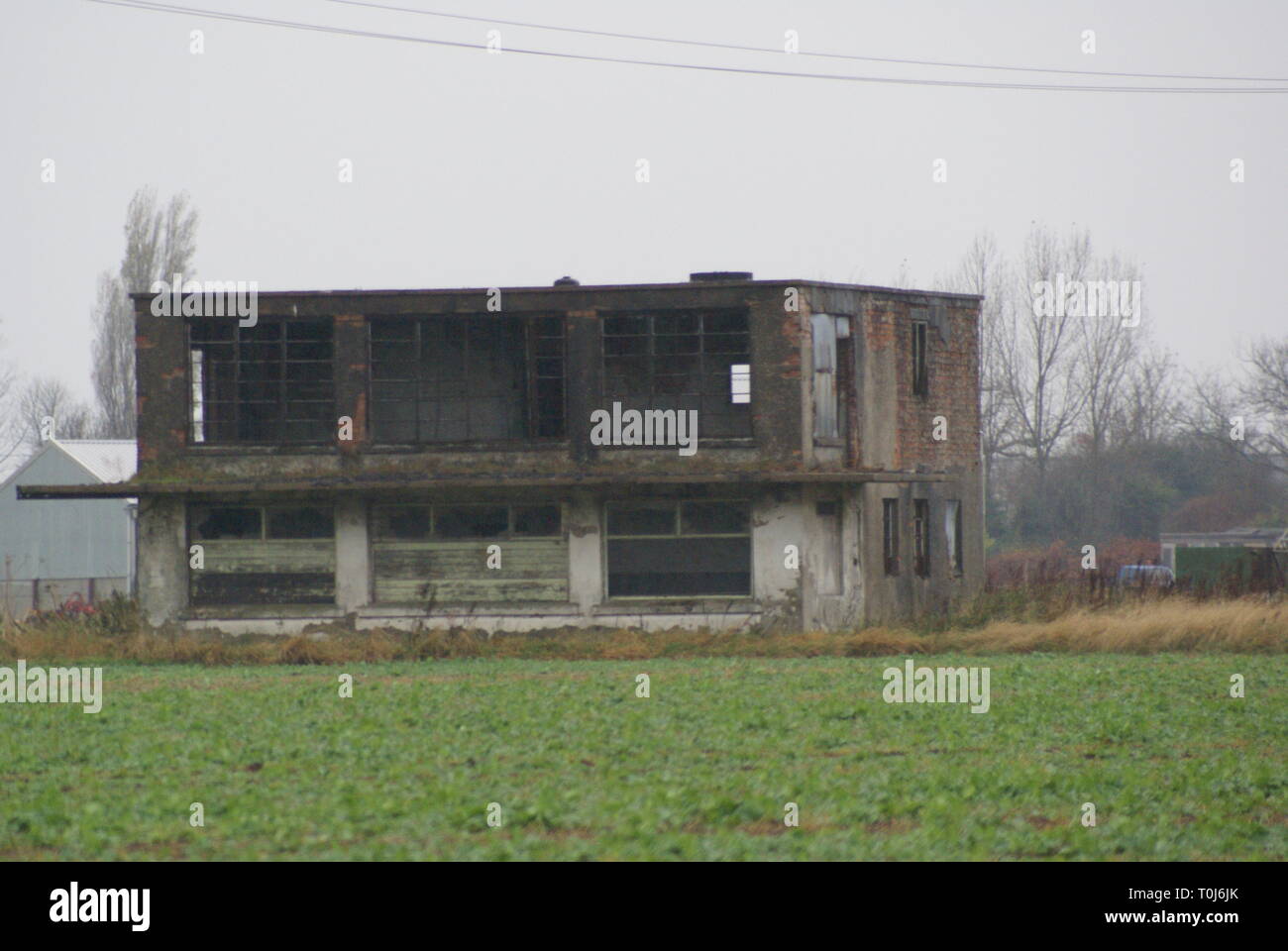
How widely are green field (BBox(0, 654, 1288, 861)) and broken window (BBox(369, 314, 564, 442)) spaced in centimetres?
970

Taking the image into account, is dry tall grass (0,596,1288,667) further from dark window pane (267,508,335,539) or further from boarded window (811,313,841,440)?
boarded window (811,313,841,440)

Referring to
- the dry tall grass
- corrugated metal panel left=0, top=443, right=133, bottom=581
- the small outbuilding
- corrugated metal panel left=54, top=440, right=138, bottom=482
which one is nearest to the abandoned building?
the dry tall grass

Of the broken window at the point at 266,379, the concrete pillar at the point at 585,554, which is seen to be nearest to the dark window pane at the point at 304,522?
the broken window at the point at 266,379

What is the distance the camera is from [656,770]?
15.3 meters

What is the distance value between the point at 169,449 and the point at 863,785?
22423 mm

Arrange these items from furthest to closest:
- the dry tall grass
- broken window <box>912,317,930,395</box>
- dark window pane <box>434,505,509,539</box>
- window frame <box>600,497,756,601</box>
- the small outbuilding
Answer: the small outbuilding → broken window <box>912,317,930,395</box> → dark window pane <box>434,505,509,539</box> → window frame <box>600,497,756,601</box> → the dry tall grass

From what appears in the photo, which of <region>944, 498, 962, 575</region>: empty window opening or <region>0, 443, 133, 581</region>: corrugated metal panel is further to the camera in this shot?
<region>0, 443, 133, 581</region>: corrugated metal panel

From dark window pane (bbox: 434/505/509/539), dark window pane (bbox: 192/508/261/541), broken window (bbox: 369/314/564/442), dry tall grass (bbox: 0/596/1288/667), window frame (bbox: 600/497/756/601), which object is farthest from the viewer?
broken window (bbox: 369/314/564/442)

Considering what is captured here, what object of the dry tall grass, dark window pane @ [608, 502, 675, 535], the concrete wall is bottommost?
the dry tall grass

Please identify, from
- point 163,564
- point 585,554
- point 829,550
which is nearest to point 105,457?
point 163,564

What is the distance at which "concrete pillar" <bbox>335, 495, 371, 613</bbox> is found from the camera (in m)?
33.0

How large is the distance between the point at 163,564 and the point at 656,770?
20273mm

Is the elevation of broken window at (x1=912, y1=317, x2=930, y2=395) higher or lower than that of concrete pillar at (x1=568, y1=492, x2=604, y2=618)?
higher
